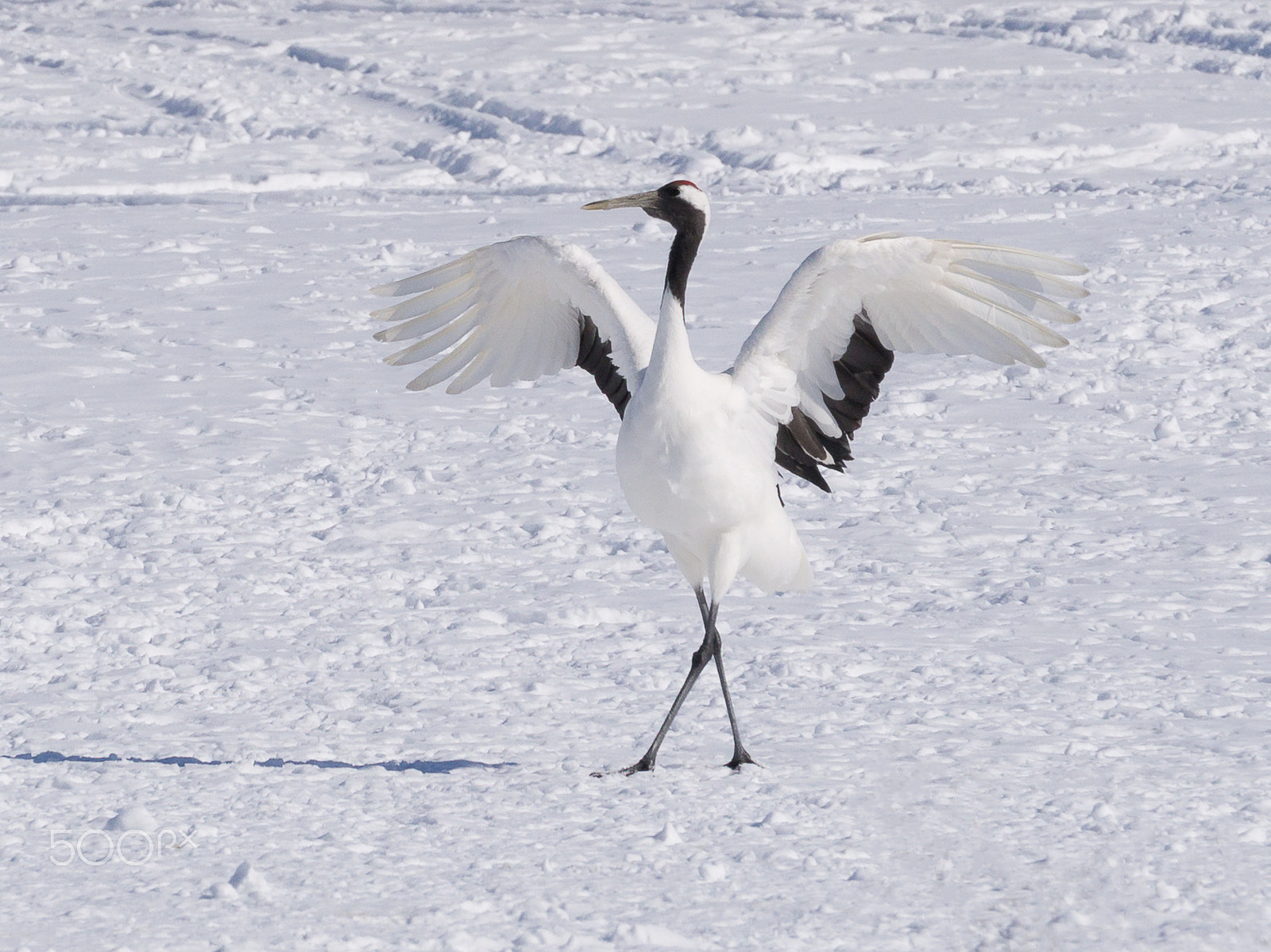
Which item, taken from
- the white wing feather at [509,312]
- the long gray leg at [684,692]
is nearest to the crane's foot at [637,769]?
the long gray leg at [684,692]

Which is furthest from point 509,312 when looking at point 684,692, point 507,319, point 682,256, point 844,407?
point 684,692

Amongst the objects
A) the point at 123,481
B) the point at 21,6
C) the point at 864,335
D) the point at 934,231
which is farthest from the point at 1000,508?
the point at 21,6

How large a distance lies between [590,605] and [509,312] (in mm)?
1006

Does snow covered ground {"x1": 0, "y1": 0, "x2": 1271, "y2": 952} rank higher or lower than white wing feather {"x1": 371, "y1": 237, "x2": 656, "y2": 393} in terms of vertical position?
lower

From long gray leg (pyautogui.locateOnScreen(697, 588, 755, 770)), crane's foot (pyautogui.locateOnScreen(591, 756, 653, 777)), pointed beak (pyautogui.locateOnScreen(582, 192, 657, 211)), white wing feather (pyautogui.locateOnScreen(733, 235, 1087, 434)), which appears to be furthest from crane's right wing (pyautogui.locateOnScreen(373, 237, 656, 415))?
crane's foot (pyautogui.locateOnScreen(591, 756, 653, 777))

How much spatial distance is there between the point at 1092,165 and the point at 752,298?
467 cm

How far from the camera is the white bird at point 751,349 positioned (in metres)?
3.87

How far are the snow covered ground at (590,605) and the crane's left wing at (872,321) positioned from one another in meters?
0.78

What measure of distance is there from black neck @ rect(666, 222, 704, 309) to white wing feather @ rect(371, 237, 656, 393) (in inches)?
14.0

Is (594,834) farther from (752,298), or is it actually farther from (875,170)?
(875,170)

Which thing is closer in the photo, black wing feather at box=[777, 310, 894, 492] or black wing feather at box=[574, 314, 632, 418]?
black wing feather at box=[777, 310, 894, 492]

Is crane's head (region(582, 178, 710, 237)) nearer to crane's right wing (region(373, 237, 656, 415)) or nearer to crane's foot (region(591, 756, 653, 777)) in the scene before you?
crane's right wing (region(373, 237, 656, 415))

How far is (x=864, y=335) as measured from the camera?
4.19 meters

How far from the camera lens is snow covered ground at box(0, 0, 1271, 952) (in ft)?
10.7
